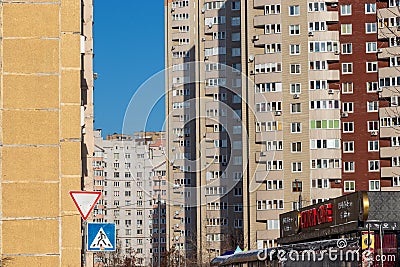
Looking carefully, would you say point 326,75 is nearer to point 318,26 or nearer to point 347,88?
point 347,88

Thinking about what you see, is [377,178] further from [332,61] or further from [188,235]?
[188,235]

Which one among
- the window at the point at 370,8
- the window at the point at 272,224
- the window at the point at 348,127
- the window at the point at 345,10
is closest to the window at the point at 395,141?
the window at the point at 348,127

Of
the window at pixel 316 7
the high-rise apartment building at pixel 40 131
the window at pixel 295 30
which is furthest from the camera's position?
the window at pixel 295 30

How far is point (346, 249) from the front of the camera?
106 feet

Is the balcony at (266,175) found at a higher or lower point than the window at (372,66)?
lower

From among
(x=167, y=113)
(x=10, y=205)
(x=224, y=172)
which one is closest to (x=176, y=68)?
(x=167, y=113)

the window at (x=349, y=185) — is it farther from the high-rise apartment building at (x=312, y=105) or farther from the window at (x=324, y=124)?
the window at (x=324, y=124)

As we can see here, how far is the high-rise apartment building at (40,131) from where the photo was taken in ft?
139

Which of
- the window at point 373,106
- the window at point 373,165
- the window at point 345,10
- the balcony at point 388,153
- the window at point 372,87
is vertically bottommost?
the window at point 373,165

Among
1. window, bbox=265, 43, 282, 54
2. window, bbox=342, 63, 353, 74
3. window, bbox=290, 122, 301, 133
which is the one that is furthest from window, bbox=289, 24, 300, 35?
window, bbox=290, 122, 301, 133

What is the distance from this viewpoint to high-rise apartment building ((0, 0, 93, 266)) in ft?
139

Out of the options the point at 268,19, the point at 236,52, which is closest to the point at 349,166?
the point at 268,19

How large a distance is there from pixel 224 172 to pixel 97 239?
113 m

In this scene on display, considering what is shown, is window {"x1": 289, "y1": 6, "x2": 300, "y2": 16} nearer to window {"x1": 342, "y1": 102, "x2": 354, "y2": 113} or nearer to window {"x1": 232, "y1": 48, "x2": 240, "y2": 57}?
window {"x1": 342, "y1": 102, "x2": 354, "y2": 113}
